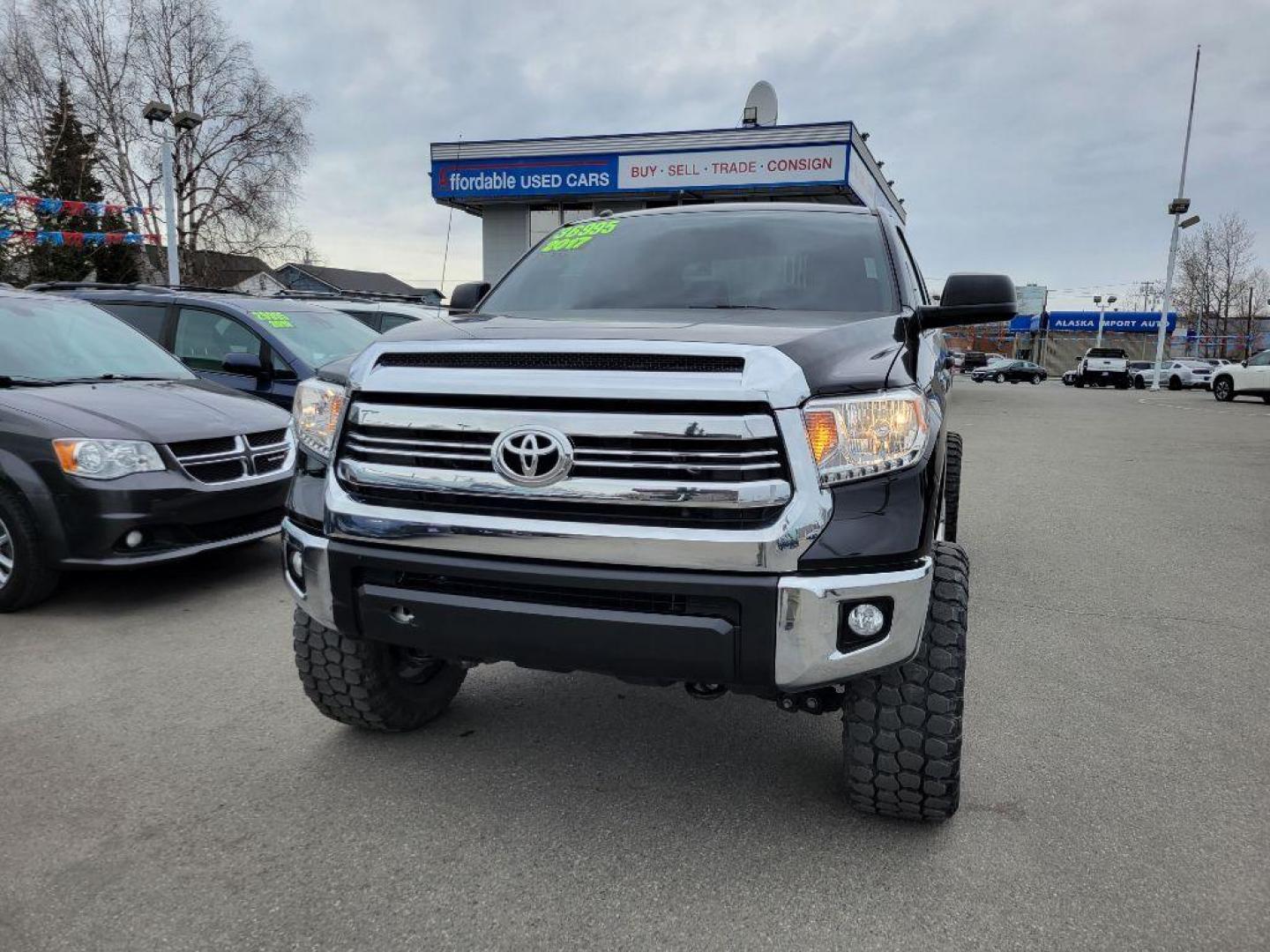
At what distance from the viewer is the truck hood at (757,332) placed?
6.81ft

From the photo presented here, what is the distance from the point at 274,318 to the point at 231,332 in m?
0.37

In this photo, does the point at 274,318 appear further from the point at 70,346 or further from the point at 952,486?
the point at 952,486

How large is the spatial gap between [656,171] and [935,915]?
22.2 metres

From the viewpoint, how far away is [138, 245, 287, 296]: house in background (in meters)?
36.7

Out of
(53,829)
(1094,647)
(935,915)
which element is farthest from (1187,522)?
(53,829)

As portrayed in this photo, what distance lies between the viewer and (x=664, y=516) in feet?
6.56

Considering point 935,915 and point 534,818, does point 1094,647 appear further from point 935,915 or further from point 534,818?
point 534,818

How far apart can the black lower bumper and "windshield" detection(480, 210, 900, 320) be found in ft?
3.36

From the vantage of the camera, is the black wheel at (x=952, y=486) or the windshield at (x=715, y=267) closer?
the windshield at (x=715, y=267)

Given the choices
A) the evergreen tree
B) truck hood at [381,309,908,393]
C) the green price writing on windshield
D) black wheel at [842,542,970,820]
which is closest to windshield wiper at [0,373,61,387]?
the green price writing on windshield

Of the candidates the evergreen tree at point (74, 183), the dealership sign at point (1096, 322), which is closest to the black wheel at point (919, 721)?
the evergreen tree at point (74, 183)

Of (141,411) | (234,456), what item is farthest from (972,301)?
(141,411)

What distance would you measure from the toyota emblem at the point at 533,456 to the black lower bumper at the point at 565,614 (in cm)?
21

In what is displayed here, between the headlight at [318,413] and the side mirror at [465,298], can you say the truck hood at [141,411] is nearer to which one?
the side mirror at [465,298]
